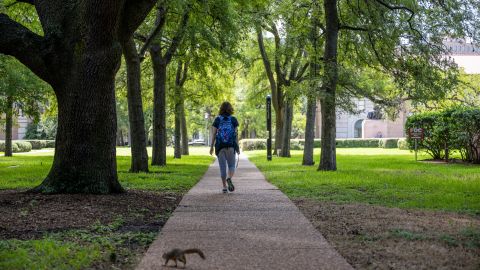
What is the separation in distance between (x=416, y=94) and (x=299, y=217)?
11.8 meters

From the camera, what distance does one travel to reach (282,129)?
35125mm

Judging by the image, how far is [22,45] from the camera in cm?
938

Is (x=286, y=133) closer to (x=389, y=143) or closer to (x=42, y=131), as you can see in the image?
(x=389, y=143)

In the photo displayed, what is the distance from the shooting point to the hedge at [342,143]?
55.0m

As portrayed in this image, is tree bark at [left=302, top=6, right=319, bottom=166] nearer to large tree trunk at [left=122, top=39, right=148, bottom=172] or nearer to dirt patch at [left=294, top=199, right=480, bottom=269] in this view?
large tree trunk at [left=122, top=39, right=148, bottom=172]

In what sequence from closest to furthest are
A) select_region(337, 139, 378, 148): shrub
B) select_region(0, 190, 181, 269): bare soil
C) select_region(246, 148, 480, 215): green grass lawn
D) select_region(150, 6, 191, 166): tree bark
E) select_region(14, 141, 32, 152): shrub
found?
select_region(0, 190, 181, 269): bare soil
select_region(246, 148, 480, 215): green grass lawn
select_region(150, 6, 191, 166): tree bark
select_region(14, 141, 32, 152): shrub
select_region(337, 139, 378, 148): shrub

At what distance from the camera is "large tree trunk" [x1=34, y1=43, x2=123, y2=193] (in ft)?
30.7

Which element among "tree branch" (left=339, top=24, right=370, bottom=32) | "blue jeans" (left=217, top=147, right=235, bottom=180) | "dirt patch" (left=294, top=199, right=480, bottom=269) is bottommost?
"dirt patch" (left=294, top=199, right=480, bottom=269)

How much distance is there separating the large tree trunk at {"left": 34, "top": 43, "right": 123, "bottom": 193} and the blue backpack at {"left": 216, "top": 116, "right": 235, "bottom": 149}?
92.0 inches

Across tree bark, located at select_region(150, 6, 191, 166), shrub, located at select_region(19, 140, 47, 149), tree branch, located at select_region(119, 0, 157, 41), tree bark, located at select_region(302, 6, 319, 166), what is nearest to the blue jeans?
tree branch, located at select_region(119, 0, 157, 41)

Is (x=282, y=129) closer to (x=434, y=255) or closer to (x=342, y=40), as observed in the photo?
(x=342, y=40)

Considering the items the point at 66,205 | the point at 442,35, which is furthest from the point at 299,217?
the point at 442,35

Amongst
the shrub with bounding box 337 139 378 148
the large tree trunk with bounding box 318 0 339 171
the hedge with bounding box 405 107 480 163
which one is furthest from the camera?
the shrub with bounding box 337 139 378 148

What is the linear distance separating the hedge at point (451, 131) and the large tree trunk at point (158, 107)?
10918 mm
